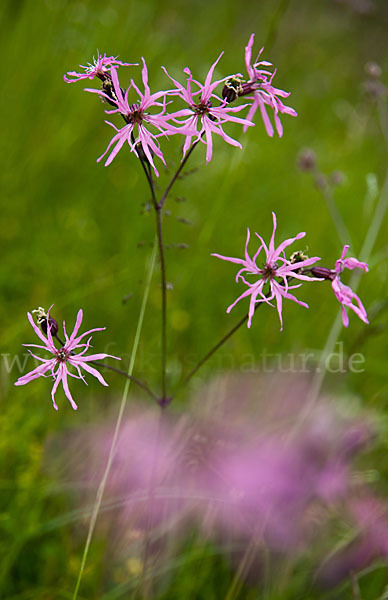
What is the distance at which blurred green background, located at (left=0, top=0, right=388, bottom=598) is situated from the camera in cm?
134

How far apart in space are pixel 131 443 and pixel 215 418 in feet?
0.78

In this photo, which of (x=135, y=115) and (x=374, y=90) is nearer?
(x=135, y=115)

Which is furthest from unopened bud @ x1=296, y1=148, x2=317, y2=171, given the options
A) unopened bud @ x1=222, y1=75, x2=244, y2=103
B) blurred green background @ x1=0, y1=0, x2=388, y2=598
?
unopened bud @ x1=222, y1=75, x2=244, y2=103

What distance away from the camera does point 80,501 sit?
1.34 metres

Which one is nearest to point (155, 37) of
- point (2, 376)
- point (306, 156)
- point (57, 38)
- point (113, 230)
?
point (57, 38)

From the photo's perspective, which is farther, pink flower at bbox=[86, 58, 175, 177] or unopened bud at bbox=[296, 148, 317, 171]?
unopened bud at bbox=[296, 148, 317, 171]

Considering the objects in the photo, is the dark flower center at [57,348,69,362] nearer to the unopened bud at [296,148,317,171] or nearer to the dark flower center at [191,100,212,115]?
the dark flower center at [191,100,212,115]

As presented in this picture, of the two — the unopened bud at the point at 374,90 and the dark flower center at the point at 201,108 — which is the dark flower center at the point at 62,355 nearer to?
the dark flower center at the point at 201,108

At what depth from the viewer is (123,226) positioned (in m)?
2.24

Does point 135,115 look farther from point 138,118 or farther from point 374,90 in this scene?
point 374,90

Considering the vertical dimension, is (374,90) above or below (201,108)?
above

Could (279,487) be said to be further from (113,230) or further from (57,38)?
(57,38)

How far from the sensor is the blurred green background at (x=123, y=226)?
1341mm

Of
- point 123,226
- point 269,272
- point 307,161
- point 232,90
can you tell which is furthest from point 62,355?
point 123,226
